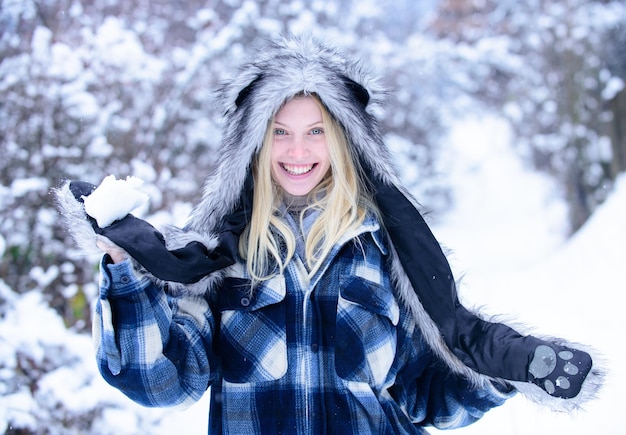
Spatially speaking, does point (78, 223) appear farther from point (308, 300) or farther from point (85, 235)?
point (308, 300)

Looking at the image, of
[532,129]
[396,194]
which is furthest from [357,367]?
[532,129]

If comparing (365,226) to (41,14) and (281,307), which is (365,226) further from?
(41,14)

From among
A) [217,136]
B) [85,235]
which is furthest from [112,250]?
[217,136]

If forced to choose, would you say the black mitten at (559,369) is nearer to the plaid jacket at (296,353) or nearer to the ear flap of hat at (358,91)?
the plaid jacket at (296,353)

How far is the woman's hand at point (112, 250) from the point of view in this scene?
62.6 inches

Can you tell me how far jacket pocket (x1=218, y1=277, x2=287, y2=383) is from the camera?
6.07 ft

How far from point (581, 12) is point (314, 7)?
3.86 m

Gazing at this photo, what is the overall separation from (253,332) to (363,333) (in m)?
0.34

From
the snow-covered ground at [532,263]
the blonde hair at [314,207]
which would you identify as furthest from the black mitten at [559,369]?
the blonde hair at [314,207]

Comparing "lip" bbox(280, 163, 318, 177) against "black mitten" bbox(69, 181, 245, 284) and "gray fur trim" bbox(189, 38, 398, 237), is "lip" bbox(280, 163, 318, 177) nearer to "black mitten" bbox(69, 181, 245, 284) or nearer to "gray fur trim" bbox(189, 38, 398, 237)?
"gray fur trim" bbox(189, 38, 398, 237)

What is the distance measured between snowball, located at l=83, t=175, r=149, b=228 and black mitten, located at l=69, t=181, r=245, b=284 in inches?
1.1

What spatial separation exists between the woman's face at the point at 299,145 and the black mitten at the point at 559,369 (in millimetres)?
888

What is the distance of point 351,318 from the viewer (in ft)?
6.18

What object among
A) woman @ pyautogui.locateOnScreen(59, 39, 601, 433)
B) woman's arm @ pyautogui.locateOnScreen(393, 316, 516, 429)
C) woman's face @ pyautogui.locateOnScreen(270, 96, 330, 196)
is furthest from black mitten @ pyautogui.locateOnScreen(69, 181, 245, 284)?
woman's arm @ pyautogui.locateOnScreen(393, 316, 516, 429)
